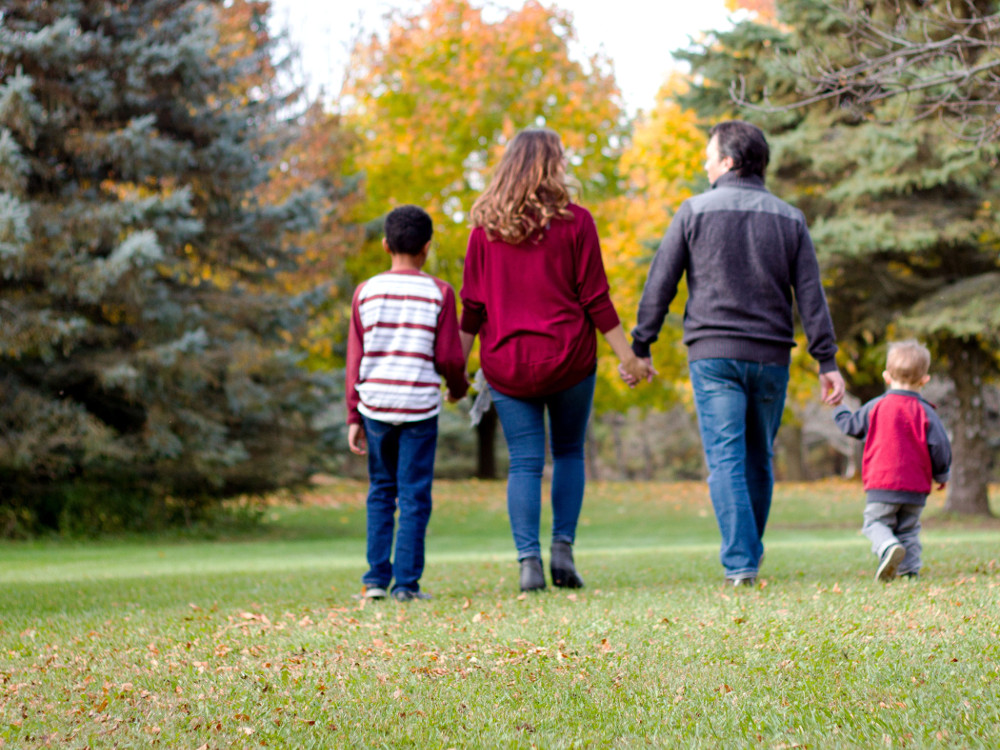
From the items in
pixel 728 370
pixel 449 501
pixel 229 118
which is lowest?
pixel 449 501

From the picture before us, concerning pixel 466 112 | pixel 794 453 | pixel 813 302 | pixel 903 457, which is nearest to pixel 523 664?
pixel 813 302

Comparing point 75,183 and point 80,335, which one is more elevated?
point 75,183

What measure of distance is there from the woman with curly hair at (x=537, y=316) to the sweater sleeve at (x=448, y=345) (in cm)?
15

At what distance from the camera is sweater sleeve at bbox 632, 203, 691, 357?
518 centimetres

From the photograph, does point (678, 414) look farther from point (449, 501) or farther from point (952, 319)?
point (952, 319)

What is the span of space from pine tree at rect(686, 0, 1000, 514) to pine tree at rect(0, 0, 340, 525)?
7.16 metres

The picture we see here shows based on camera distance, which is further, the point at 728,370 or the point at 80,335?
the point at 80,335

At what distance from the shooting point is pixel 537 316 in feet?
16.7

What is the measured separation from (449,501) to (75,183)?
1060 centimetres

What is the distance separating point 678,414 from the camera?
4406cm

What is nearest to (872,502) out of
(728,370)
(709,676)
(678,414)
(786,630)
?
(728,370)

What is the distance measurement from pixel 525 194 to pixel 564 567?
6.54 ft

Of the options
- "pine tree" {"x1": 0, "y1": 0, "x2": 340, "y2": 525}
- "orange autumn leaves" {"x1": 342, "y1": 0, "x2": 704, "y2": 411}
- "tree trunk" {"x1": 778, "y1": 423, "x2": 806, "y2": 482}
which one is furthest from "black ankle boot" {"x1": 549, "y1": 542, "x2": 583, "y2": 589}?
"tree trunk" {"x1": 778, "y1": 423, "x2": 806, "y2": 482}

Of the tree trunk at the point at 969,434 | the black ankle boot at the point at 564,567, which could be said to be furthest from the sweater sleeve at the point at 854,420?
the tree trunk at the point at 969,434
